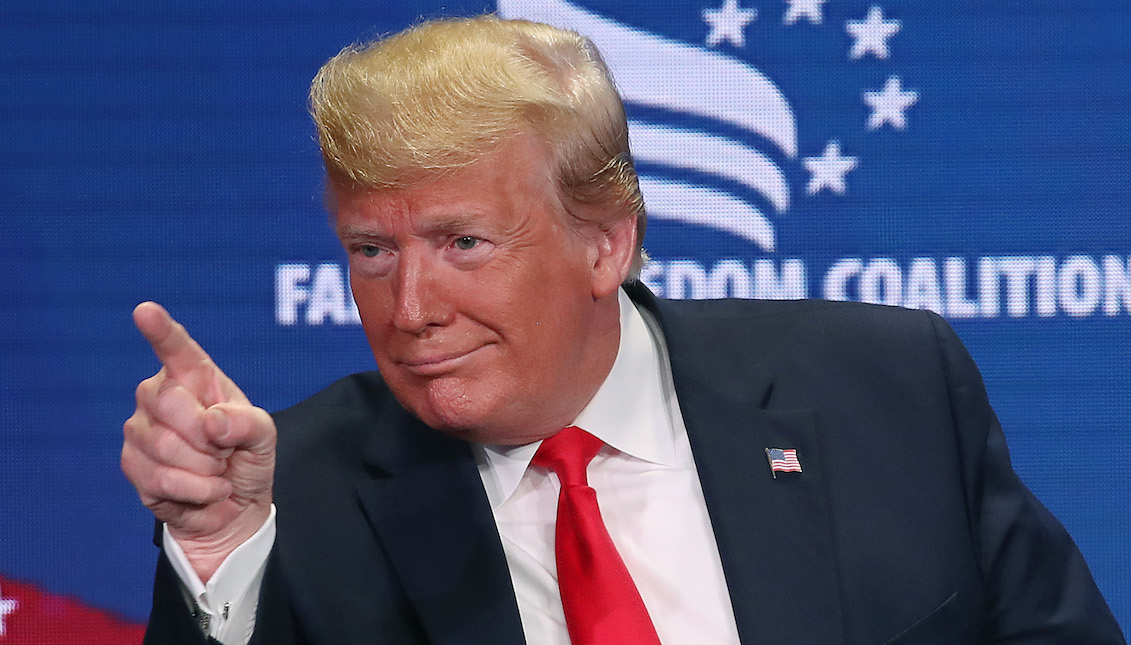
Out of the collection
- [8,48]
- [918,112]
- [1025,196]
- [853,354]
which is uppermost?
[8,48]

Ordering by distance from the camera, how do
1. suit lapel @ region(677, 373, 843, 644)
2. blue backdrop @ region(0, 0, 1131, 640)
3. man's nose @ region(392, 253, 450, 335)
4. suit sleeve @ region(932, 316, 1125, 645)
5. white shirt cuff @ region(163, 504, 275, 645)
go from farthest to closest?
1. blue backdrop @ region(0, 0, 1131, 640)
2. suit sleeve @ region(932, 316, 1125, 645)
3. suit lapel @ region(677, 373, 843, 644)
4. man's nose @ region(392, 253, 450, 335)
5. white shirt cuff @ region(163, 504, 275, 645)

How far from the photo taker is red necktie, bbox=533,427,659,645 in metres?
1.60

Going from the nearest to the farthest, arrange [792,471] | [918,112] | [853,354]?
[792,471], [853,354], [918,112]

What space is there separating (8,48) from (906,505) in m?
1.98

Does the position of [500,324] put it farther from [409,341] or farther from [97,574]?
[97,574]

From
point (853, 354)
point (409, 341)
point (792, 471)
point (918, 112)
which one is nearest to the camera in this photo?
point (409, 341)

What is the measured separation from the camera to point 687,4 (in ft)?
8.32

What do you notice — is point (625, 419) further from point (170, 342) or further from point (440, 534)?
point (170, 342)

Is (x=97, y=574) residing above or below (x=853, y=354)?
below

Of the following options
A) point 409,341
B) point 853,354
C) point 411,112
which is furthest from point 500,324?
point 853,354

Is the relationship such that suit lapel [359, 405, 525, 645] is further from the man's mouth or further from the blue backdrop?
the blue backdrop

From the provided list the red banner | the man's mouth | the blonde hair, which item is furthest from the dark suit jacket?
the red banner

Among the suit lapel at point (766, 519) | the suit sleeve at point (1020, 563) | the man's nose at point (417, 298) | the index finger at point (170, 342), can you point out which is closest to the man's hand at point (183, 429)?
the index finger at point (170, 342)

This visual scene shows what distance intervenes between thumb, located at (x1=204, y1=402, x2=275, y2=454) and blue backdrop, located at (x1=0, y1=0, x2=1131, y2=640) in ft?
4.13
